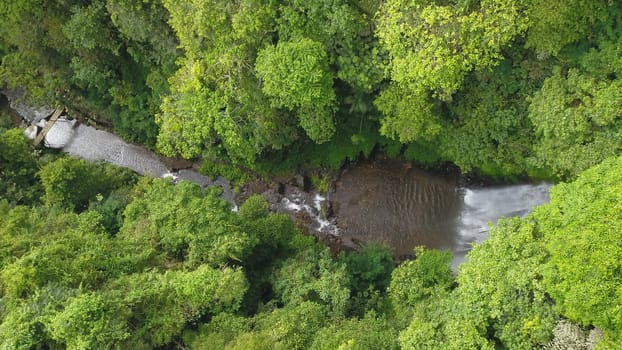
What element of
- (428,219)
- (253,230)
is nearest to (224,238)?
(253,230)

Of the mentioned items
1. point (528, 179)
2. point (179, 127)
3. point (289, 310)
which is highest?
point (179, 127)

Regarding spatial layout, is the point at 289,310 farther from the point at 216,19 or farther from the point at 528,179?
the point at 528,179

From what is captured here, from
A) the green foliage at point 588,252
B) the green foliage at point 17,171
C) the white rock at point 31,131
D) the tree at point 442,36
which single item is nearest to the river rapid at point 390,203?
the white rock at point 31,131

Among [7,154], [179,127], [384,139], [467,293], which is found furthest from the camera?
[384,139]

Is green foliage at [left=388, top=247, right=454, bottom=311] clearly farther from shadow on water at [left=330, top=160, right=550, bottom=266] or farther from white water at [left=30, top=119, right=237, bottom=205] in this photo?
white water at [left=30, top=119, right=237, bottom=205]

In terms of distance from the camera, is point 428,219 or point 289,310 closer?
point 289,310

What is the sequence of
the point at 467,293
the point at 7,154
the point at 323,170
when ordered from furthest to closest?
the point at 323,170, the point at 7,154, the point at 467,293

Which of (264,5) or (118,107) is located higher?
(264,5)
